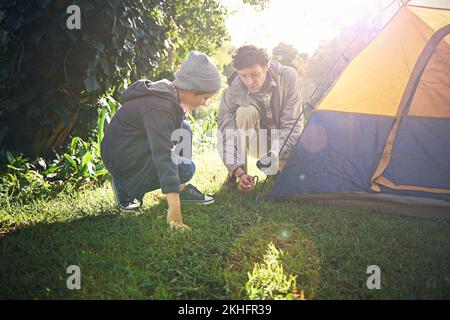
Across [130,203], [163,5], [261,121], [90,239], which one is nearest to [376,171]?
[261,121]

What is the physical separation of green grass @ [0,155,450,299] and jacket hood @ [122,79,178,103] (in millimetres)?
767

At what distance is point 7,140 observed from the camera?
2900mm

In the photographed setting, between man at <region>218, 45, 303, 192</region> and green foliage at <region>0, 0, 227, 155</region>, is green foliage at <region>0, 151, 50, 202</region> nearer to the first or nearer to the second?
green foliage at <region>0, 0, 227, 155</region>

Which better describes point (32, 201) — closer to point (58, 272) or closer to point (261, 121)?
point (58, 272)

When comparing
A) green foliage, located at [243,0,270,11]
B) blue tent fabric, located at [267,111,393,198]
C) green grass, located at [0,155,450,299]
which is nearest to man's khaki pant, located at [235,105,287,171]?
blue tent fabric, located at [267,111,393,198]

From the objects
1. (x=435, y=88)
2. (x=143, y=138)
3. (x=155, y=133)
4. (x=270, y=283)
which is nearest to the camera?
(x=270, y=283)

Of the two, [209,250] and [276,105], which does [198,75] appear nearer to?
[209,250]

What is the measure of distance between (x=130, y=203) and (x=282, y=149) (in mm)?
1260

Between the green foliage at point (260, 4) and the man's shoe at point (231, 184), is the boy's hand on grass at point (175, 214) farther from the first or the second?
the green foliage at point (260, 4)

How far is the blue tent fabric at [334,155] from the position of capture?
2.48m

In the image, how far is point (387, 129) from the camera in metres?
2.49

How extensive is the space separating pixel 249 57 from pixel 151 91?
877 mm

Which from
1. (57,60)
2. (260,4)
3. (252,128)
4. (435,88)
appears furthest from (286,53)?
(57,60)

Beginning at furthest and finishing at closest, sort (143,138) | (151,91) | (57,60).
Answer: (57,60), (143,138), (151,91)
